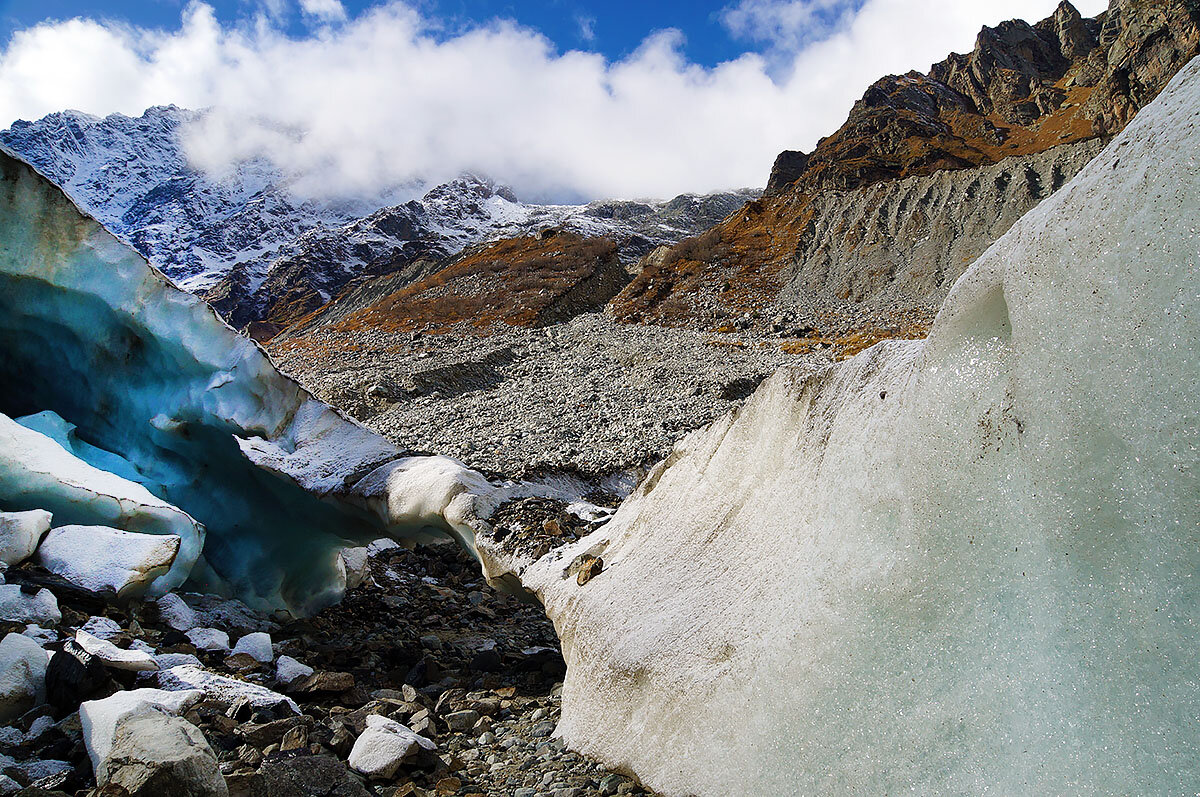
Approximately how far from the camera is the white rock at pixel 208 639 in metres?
4.57

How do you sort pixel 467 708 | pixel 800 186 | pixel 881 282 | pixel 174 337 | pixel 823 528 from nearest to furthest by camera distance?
pixel 823 528, pixel 467 708, pixel 174 337, pixel 881 282, pixel 800 186

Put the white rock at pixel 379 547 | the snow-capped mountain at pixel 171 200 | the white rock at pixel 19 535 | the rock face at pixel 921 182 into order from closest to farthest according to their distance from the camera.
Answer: the white rock at pixel 19 535 → the white rock at pixel 379 547 → the rock face at pixel 921 182 → the snow-capped mountain at pixel 171 200

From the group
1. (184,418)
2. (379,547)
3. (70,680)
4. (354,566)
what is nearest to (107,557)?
(70,680)

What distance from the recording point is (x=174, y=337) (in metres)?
6.45

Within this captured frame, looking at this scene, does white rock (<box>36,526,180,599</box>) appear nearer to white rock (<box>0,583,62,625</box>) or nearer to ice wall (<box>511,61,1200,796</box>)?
white rock (<box>0,583,62,625</box>)

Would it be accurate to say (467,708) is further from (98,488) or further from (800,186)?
(800,186)

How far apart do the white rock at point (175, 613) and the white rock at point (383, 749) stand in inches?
89.4

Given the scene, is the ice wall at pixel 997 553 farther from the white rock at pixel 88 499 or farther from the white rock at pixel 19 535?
the white rock at pixel 19 535

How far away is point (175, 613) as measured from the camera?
15.9 feet

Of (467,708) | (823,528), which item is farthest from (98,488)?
(823,528)

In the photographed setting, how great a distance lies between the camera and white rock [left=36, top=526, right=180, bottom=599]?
4.43 metres

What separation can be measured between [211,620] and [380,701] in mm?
2201

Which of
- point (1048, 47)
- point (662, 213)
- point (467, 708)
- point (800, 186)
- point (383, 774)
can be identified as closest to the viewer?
point (383, 774)

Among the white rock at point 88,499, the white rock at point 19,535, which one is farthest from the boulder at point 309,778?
the white rock at point 19,535
